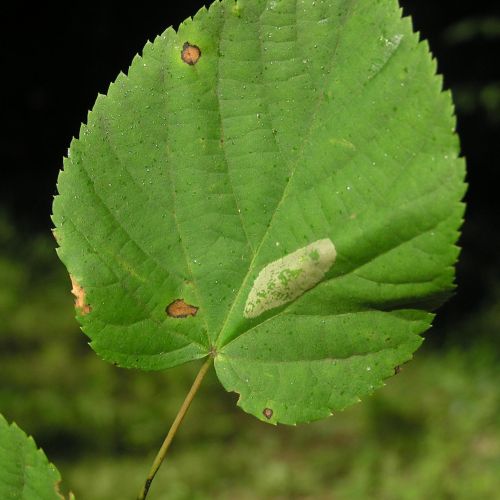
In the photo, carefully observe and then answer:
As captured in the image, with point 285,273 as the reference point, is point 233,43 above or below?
above

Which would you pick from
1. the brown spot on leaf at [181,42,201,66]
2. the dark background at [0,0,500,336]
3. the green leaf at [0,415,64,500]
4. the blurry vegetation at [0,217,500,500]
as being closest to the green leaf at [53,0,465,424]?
the brown spot on leaf at [181,42,201,66]

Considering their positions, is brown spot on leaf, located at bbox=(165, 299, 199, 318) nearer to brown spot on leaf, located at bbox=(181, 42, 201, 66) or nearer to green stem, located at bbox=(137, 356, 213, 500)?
green stem, located at bbox=(137, 356, 213, 500)

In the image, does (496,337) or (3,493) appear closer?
(3,493)

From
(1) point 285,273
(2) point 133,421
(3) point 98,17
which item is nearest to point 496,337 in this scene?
(2) point 133,421

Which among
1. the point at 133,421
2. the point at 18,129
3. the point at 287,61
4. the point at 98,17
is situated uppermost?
the point at 98,17

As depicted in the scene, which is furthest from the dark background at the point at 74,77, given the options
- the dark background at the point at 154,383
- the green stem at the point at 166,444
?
the green stem at the point at 166,444

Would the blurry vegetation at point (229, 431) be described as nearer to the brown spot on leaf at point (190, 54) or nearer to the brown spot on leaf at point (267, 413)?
the brown spot on leaf at point (267, 413)

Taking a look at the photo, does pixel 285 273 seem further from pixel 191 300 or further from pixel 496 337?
pixel 496 337
